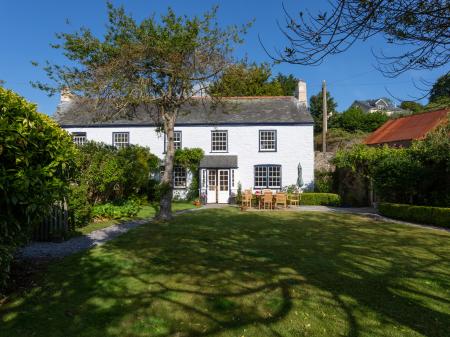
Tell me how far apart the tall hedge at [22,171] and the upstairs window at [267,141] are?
2275cm

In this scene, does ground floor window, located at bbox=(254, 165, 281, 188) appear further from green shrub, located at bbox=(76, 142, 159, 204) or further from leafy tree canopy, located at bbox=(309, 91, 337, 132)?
leafy tree canopy, located at bbox=(309, 91, 337, 132)

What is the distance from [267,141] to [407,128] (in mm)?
15779

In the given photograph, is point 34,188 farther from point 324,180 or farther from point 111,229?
point 324,180

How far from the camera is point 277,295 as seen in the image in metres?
5.82

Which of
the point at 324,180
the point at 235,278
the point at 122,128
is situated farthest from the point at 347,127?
the point at 235,278

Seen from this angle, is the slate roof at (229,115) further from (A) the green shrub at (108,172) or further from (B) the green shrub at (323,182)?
(A) the green shrub at (108,172)

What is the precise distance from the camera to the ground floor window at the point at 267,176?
2806cm

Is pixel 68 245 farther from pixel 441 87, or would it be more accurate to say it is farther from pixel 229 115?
pixel 229 115

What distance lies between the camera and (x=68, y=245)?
32.1 ft

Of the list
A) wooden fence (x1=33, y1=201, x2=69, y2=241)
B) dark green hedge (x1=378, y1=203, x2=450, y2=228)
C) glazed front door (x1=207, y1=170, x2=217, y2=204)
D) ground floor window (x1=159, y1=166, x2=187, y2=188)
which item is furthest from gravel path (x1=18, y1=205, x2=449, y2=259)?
ground floor window (x1=159, y1=166, x2=187, y2=188)

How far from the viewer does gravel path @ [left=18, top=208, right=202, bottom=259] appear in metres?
8.59

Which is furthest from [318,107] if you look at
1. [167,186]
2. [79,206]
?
[79,206]

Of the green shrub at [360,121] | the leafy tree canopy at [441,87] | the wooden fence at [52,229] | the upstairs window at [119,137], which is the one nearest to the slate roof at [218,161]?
the upstairs window at [119,137]

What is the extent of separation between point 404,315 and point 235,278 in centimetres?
283
